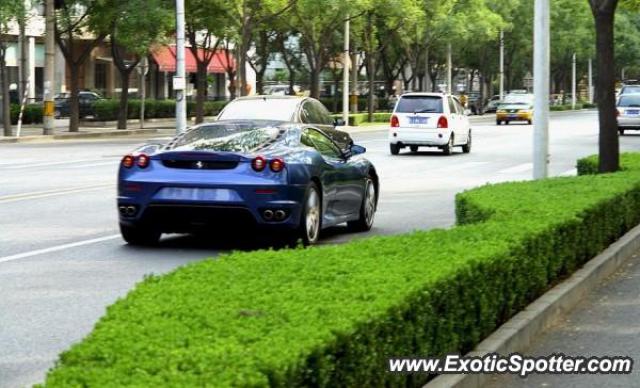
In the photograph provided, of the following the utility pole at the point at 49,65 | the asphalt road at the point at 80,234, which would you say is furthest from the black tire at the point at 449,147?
the utility pole at the point at 49,65

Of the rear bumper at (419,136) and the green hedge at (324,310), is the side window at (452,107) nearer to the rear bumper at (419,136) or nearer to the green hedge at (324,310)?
the rear bumper at (419,136)

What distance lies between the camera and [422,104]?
33.2 metres

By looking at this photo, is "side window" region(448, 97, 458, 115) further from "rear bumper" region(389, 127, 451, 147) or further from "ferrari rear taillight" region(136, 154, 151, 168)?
"ferrari rear taillight" region(136, 154, 151, 168)

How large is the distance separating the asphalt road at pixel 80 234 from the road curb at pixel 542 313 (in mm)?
2409

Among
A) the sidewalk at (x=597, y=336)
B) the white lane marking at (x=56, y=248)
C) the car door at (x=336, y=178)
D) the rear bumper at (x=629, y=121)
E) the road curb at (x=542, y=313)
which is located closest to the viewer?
the road curb at (x=542, y=313)

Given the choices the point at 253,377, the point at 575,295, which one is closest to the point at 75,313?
the point at 575,295

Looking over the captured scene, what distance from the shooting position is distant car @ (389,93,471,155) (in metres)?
32.8

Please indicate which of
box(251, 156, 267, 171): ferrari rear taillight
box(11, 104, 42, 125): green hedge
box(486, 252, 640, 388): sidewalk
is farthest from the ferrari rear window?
box(11, 104, 42, 125): green hedge

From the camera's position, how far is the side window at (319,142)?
43.6 ft

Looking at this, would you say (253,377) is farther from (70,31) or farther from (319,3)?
(319,3)

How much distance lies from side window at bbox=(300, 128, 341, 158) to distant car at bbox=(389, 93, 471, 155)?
18766 millimetres

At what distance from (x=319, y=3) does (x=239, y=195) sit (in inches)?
1660

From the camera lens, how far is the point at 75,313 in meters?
8.80

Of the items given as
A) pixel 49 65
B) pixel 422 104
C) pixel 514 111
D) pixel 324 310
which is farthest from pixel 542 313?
pixel 514 111
